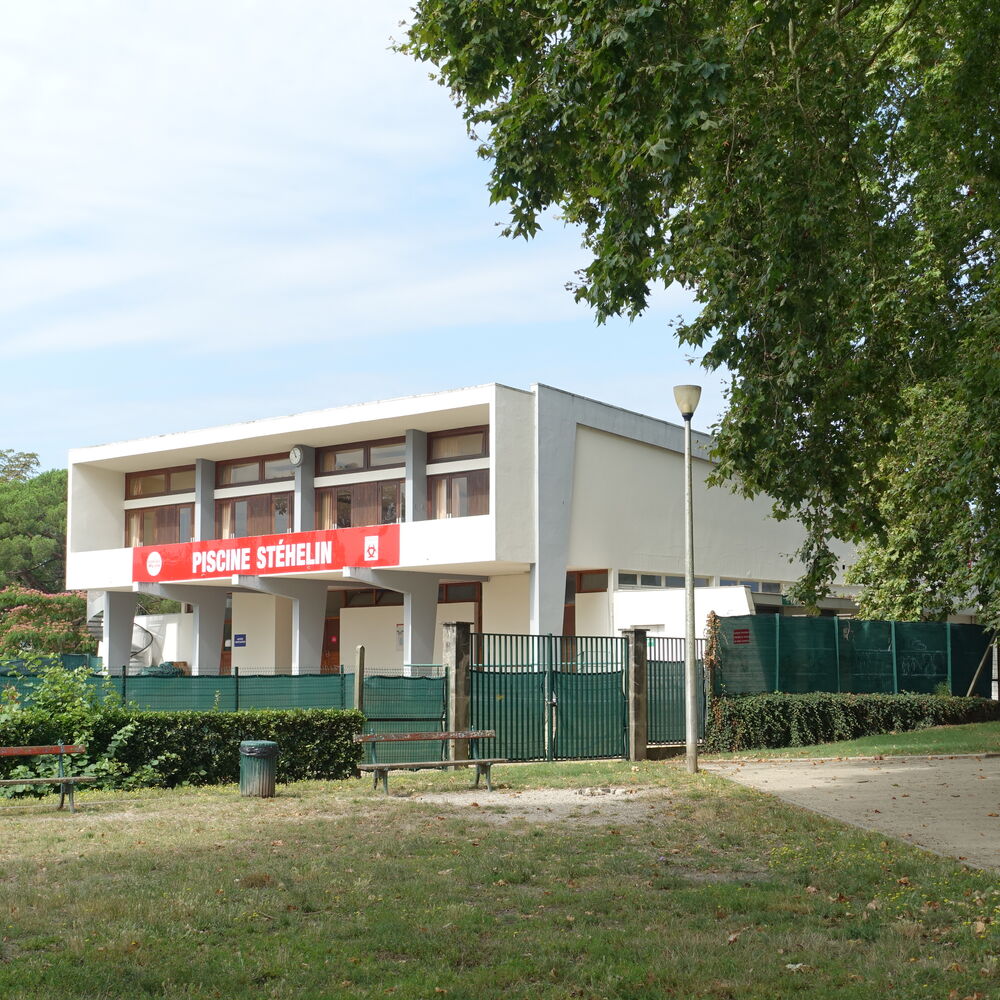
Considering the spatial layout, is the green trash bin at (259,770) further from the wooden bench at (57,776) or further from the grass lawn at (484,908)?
the grass lawn at (484,908)

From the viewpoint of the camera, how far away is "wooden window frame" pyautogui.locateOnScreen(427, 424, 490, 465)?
38.5 meters

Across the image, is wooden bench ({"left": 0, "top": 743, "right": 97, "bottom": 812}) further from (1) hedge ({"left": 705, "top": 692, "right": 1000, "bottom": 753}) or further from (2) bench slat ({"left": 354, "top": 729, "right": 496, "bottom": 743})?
(1) hedge ({"left": 705, "top": 692, "right": 1000, "bottom": 753})

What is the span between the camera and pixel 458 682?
20.3 meters

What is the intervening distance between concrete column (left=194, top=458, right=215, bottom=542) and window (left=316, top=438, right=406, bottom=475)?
4.76m

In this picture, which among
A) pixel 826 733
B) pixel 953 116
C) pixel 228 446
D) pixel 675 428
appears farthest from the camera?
pixel 228 446

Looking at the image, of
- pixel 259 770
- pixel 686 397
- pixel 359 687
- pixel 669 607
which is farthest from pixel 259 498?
pixel 259 770

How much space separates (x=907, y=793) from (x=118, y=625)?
1403 inches

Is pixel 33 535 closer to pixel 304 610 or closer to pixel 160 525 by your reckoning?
pixel 160 525

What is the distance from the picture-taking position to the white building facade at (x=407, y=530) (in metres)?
35.4

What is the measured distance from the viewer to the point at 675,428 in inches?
1577

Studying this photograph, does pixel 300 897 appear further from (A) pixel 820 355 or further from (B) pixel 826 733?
(B) pixel 826 733

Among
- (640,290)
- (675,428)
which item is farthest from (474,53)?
(675,428)

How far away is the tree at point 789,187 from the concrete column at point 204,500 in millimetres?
29715

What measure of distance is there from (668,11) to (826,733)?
17.9 meters
